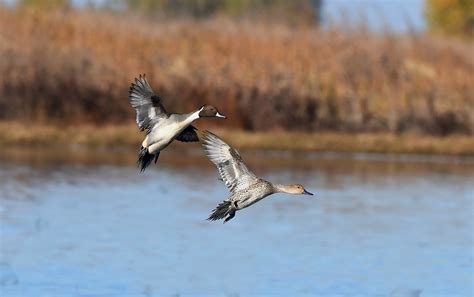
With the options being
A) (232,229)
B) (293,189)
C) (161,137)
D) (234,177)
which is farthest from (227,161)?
(232,229)

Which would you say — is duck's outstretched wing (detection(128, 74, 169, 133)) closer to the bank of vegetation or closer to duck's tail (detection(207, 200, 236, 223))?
duck's tail (detection(207, 200, 236, 223))

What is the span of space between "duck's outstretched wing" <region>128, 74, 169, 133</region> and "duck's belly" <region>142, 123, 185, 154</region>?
198mm

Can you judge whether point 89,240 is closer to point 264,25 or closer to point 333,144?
point 333,144

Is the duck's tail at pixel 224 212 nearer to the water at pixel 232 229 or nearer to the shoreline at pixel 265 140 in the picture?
the water at pixel 232 229

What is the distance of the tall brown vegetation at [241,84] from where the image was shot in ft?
85.5

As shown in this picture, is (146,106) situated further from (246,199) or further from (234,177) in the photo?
(246,199)

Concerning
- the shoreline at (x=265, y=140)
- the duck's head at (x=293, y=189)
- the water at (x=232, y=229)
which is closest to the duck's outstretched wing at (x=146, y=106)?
the duck's head at (x=293, y=189)

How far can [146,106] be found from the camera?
10.3 m

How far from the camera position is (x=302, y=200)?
20516 millimetres

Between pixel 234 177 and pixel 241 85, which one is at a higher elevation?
pixel 234 177

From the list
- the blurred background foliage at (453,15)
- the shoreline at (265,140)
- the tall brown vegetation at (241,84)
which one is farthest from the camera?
the blurred background foliage at (453,15)

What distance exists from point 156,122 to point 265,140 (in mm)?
15534

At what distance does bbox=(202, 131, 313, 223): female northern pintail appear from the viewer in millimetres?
9867

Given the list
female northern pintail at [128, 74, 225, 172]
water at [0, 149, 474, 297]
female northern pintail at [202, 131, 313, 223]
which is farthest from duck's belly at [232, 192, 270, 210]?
water at [0, 149, 474, 297]
